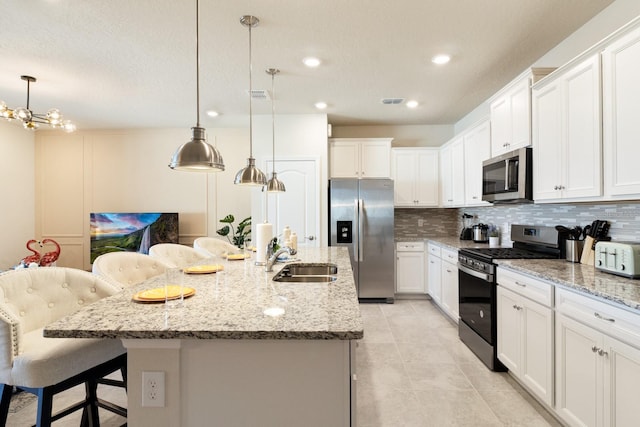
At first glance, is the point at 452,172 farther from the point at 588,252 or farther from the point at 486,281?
the point at 588,252

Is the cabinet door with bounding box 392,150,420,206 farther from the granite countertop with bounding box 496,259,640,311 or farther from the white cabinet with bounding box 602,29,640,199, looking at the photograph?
the white cabinet with bounding box 602,29,640,199

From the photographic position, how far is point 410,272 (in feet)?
15.8

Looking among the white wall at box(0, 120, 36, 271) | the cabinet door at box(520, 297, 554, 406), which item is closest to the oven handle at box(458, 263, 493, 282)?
the cabinet door at box(520, 297, 554, 406)

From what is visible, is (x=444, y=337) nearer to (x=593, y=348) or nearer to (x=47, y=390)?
(x=593, y=348)

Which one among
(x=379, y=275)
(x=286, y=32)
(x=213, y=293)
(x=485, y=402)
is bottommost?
(x=485, y=402)

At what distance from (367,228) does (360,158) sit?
105cm

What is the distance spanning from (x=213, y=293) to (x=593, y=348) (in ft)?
6.21

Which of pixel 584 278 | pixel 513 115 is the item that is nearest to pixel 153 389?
pixel 584 278

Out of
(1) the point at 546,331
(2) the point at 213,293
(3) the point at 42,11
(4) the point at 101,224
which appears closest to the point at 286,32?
(3) the point at 42,11

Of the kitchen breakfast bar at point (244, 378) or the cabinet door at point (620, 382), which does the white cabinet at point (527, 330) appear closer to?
the cabinet door at point (620, 382)

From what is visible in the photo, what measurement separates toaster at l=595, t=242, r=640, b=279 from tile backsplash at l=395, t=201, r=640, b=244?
11.8 inches

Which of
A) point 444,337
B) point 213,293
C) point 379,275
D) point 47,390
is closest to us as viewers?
point 47,390

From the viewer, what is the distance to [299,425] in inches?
44.3

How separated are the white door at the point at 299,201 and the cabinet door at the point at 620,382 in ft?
11.2
